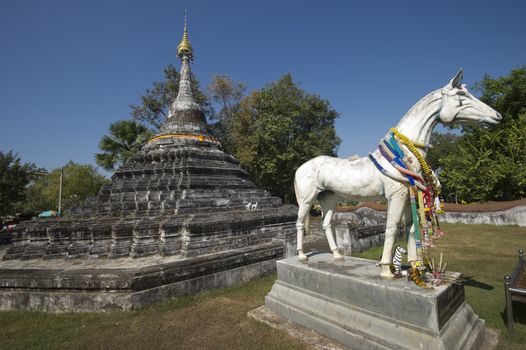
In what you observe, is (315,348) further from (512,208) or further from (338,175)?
(512,208)

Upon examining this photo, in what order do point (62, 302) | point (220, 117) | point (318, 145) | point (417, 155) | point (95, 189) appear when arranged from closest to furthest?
point (417, 155) → point (62, 302) → point (318, 145) → point (220, 117) → point (95, 189)

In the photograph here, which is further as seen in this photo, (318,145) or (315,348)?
(318,145)

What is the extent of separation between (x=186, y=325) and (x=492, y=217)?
18.6 m

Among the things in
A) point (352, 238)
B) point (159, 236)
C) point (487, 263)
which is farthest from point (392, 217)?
point (159, 236)

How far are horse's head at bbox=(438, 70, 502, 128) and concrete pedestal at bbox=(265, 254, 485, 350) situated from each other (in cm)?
227

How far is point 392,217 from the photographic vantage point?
12.5 ft

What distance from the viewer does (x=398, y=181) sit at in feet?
12.4

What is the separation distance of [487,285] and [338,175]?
13.9 ft

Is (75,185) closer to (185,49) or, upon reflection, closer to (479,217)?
(185,49)

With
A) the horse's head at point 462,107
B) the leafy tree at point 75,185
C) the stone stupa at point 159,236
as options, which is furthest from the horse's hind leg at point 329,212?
the leafy tree at point 75,185

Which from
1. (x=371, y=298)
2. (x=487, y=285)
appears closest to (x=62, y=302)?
(x=371, y=298)

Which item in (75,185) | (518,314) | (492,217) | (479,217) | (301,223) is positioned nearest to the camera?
(518,314)

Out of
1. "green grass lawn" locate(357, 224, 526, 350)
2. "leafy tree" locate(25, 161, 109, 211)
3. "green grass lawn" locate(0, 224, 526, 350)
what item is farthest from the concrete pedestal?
"leafy tree" locate(25, 161, 109, 211)

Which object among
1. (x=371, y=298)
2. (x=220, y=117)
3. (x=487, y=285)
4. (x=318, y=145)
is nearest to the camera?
(x=371, y=298)
